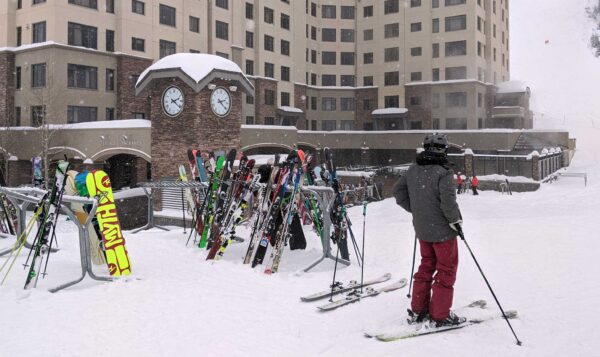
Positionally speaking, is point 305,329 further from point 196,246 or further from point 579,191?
point 579,191

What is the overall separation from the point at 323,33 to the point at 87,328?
54996mm

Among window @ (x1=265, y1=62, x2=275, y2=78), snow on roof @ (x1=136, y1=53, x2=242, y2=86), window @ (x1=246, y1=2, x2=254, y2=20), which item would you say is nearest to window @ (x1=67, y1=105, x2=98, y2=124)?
snow on roof @ (x1=136, y1=53, x2=242, y2=86)

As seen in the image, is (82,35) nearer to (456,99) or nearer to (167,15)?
(167,15)

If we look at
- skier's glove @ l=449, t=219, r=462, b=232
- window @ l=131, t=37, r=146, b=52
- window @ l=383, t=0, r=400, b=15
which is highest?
window @ l=383, t=0, r=400, b=15

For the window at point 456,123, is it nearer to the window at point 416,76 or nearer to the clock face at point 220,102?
the window at point 416,76

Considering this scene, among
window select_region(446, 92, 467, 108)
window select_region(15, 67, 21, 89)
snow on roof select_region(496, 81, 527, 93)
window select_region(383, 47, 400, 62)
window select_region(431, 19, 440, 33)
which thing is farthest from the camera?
window select_region(383, 47, 400, 62)

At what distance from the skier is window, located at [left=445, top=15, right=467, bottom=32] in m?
48.5

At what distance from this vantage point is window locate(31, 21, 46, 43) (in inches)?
1308

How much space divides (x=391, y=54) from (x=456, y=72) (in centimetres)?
766

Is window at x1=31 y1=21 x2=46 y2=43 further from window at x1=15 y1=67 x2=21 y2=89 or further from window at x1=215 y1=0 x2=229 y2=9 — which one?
window at x1=215 y1=0 x2=229 y2=9

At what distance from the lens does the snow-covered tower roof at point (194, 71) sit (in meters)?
19.4

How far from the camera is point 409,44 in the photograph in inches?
2063

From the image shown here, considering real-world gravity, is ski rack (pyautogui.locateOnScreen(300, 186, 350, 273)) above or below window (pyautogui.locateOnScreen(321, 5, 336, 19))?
below

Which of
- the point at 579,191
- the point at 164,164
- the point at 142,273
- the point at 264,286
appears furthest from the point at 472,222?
the point at 579,191
